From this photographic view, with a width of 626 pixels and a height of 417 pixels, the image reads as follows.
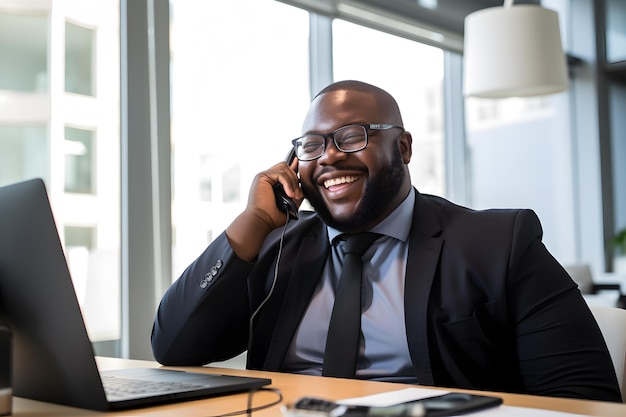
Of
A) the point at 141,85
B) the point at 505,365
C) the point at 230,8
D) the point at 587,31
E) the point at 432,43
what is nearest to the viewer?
the point at 505,365

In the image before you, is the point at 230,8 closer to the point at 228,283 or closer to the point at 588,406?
the point at 228,283

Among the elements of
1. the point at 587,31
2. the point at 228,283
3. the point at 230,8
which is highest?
the point at 587,31

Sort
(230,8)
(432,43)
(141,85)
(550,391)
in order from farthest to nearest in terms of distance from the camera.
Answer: (432,43) < (230,8) < (141,85) < (550,391)

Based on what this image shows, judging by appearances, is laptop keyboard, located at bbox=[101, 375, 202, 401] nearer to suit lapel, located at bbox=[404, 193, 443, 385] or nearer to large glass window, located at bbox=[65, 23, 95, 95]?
suit lapel, located at bbox=[404, 193, 443, 385]

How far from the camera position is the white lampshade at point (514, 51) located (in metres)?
3.78

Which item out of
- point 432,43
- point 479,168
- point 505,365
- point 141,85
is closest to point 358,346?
point 505,365

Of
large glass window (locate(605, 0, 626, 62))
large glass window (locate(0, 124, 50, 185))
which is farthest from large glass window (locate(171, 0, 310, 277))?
large glass window (locate(605, 0, 626, 62))

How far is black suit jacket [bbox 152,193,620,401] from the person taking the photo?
1614mm

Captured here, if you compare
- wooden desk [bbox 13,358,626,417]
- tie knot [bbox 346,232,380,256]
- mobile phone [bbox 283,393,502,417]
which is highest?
tie knot [bbox 346,232,380,256]

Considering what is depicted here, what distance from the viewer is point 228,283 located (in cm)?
180

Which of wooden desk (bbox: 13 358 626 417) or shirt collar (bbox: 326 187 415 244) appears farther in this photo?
shirt collar (bbox: 326 187 415 244)

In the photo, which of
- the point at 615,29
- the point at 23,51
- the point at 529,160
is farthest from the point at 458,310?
the point at 615,29

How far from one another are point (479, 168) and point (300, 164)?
183 inches

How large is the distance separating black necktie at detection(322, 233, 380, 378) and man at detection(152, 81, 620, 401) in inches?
2.0
